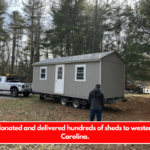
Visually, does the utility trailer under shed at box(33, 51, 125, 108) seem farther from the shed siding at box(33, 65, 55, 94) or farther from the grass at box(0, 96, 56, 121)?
the grass at box(0, 96, 56, 121)

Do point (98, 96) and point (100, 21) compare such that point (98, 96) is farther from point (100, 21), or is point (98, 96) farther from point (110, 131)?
point (100, 21)

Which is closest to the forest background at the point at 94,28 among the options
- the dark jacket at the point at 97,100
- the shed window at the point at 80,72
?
the shed window at the point at 80,72

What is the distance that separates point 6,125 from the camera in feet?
12.9

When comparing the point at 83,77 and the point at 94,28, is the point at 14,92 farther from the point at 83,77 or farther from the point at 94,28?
the point at 94,28

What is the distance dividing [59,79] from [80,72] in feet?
6.28

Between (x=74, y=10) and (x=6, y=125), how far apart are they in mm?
16521

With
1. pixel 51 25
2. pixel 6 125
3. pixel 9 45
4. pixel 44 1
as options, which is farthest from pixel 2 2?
pixel 9 45

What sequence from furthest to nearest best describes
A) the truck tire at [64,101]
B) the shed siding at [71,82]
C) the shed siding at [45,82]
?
the shed siding at [45,82] < the truck tire at [64,101] < the shed siding at [71,82]

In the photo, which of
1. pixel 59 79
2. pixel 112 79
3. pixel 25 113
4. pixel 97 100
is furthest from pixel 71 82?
pixel 97 100

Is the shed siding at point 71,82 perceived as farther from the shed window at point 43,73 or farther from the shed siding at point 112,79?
the shed siding at point 112,79

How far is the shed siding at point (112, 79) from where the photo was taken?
27.8ft

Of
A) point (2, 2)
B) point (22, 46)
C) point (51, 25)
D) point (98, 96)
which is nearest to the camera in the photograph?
point (98, 96)

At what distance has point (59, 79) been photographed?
10.5m

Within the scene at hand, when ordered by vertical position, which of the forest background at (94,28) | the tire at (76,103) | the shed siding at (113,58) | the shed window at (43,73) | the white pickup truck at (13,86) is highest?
the forest background at (94,28)
